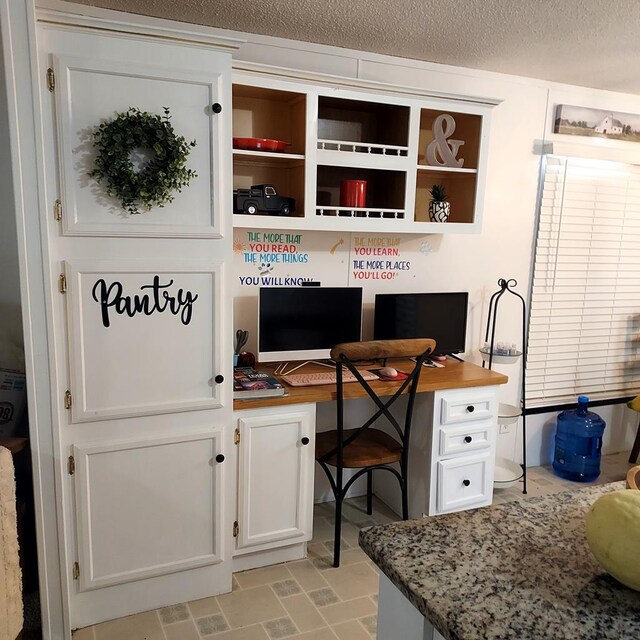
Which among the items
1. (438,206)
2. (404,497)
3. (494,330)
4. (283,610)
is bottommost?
(283,610)

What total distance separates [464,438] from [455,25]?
194 centimetres

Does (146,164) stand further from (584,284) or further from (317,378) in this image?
(584,284)

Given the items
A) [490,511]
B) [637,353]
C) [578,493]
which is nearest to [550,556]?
[490,511]

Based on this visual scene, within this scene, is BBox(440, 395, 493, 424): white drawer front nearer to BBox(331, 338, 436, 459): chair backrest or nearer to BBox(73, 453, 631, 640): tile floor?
BBox(331, 338, 436, 459): chair backrest

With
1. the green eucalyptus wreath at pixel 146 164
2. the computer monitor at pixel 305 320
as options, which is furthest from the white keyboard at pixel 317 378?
the green eucalyptus wreath at pixel 146 164

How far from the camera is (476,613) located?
0.84m

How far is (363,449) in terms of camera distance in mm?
2754

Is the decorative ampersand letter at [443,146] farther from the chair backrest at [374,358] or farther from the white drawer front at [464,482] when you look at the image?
the white drawer front at [464,482]

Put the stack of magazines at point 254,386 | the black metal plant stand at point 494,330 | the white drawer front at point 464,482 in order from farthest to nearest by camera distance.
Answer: the black metal plant stand at point 494,330 → the white drawer front at point 464,482 → the stack of magazines at point 254,386

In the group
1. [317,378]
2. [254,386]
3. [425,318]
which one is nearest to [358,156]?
[425,318]

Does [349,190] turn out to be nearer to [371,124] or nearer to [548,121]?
[371,124]

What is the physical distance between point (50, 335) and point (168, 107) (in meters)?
0.90

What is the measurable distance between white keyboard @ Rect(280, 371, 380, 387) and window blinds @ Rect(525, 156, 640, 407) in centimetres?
142

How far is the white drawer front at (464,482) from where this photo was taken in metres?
2.91
